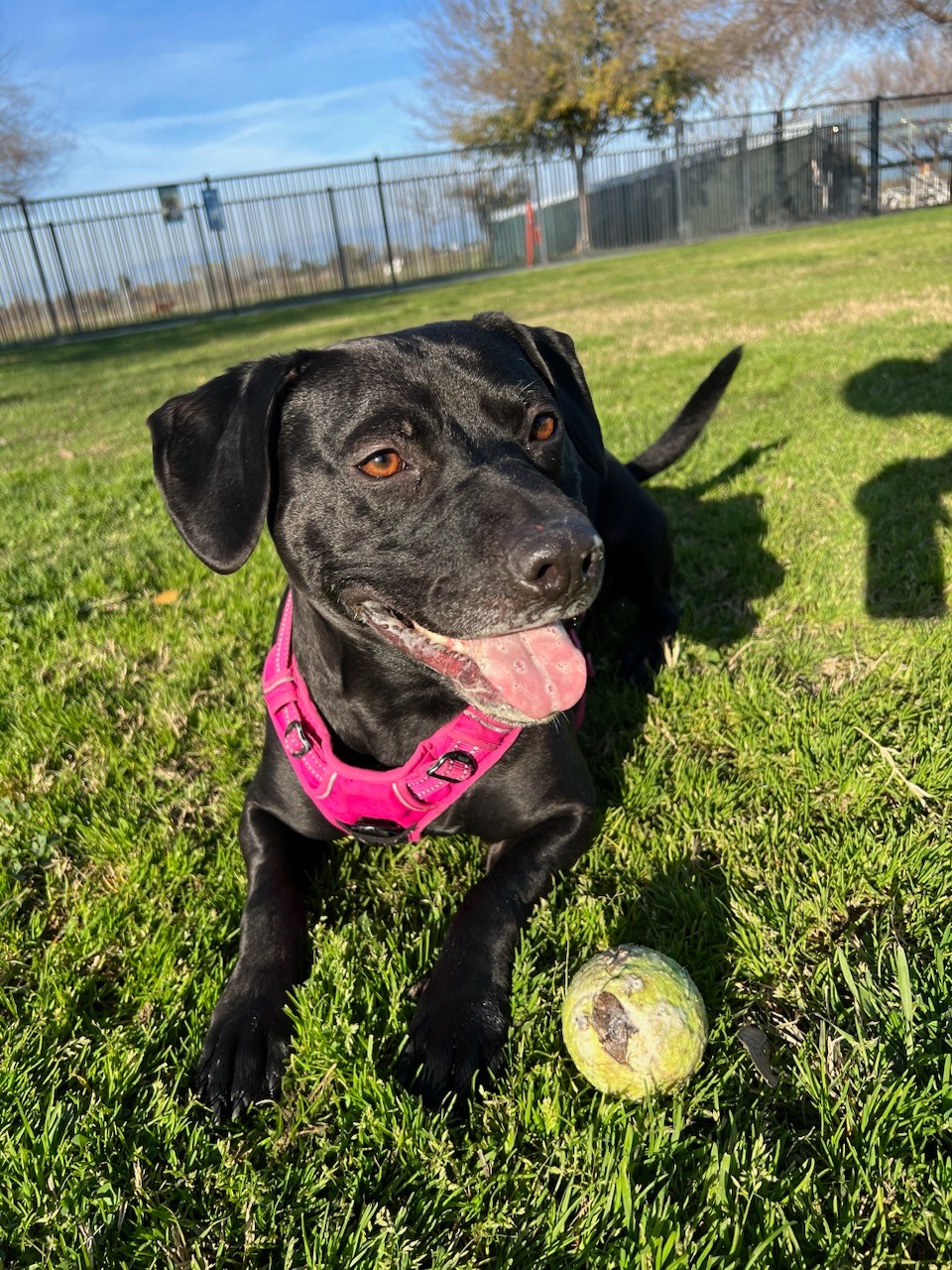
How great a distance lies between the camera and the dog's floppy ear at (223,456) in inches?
81.7

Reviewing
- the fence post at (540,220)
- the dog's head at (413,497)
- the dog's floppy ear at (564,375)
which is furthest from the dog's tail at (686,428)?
the fence post at (540,220)

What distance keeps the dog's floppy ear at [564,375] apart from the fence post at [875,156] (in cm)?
3065

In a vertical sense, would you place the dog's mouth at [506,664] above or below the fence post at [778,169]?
below

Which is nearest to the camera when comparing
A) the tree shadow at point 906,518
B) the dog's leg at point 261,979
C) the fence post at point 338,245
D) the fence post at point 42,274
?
the dog's leg at point 261,979

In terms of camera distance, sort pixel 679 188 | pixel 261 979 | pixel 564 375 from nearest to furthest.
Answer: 1. pixel 261 979
2. pixel 564 375
3. pixel 679 188

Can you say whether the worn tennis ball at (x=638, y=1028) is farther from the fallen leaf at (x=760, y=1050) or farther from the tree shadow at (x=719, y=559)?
the tree shadow at (x=719, y=559)

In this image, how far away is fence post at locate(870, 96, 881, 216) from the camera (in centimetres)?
2761

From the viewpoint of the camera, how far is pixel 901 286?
10.4 m

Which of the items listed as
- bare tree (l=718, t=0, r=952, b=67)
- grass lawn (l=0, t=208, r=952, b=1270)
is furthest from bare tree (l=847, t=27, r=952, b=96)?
grass lawn (l=0, t=208, r=952, b=1270)

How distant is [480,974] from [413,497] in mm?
1109

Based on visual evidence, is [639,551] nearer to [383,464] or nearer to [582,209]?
[383,464]

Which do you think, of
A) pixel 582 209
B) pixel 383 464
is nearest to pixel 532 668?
pixel 383 464

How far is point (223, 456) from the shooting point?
6.93ft

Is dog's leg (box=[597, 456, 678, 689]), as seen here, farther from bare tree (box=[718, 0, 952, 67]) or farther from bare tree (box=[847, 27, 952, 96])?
bare tree (box=[847, 27, 952, 96])
